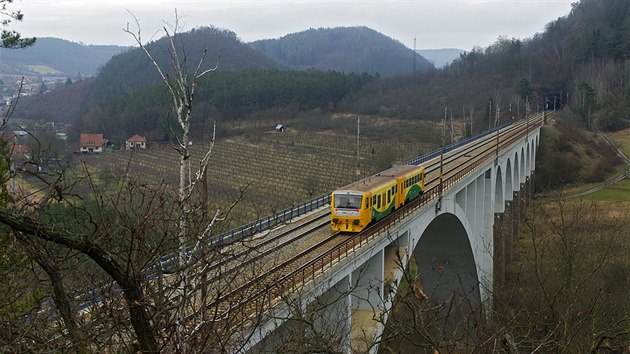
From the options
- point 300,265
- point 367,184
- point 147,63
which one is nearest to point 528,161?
point 367,184

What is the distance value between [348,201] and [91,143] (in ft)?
199

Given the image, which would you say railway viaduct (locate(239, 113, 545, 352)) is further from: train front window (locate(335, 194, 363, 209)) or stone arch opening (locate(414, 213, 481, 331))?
train front window (locate(335, 194, 363, 209))

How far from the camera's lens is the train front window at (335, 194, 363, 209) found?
19.6 meters

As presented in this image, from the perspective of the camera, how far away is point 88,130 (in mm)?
85625

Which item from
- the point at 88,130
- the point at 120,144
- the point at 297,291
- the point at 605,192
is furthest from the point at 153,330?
the point at 88,130

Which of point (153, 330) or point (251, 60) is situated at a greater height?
point (251, 60)

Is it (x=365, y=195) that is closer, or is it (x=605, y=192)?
(x=365, y=195)

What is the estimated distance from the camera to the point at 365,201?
19609 mm

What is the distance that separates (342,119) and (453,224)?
67327 mm

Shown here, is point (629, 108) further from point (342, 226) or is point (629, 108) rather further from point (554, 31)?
point (342, 226)

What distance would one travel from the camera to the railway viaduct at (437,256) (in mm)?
12578

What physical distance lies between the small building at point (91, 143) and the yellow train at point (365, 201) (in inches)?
2238

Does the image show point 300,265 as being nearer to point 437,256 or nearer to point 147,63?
point 437,256

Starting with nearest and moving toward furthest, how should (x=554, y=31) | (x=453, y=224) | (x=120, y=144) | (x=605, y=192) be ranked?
(x=453, y=224)
(x=605, y=192)
(x=120, y=144)
(x=554, y=31)
